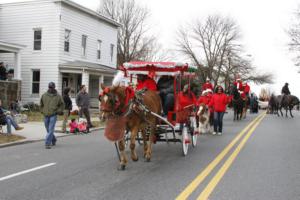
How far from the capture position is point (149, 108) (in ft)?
31.3

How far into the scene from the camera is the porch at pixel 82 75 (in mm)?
29406

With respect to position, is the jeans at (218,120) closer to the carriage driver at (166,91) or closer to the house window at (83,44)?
the carriage driver at (166,91)

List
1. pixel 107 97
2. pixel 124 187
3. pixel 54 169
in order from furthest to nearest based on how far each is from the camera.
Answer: pixel 54 169
pixel 107 97
pixel 124 187

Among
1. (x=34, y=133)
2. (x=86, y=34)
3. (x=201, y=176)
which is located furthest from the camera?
(x=86, y=34)

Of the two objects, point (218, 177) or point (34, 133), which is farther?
point (34, 133)

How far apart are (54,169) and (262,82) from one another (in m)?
73.8

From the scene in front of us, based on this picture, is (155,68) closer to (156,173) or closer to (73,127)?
(156,173)

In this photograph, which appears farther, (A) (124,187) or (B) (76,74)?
(B) (76,74)

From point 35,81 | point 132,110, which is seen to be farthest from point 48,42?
point 132,110

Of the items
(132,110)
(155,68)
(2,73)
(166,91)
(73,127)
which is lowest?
(73,127)

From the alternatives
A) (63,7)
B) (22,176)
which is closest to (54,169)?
(22,176)

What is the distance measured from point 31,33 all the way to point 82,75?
4628 millimetres

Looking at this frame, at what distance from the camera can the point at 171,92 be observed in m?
11.3

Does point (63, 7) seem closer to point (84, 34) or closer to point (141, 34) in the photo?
point (84, 34)
